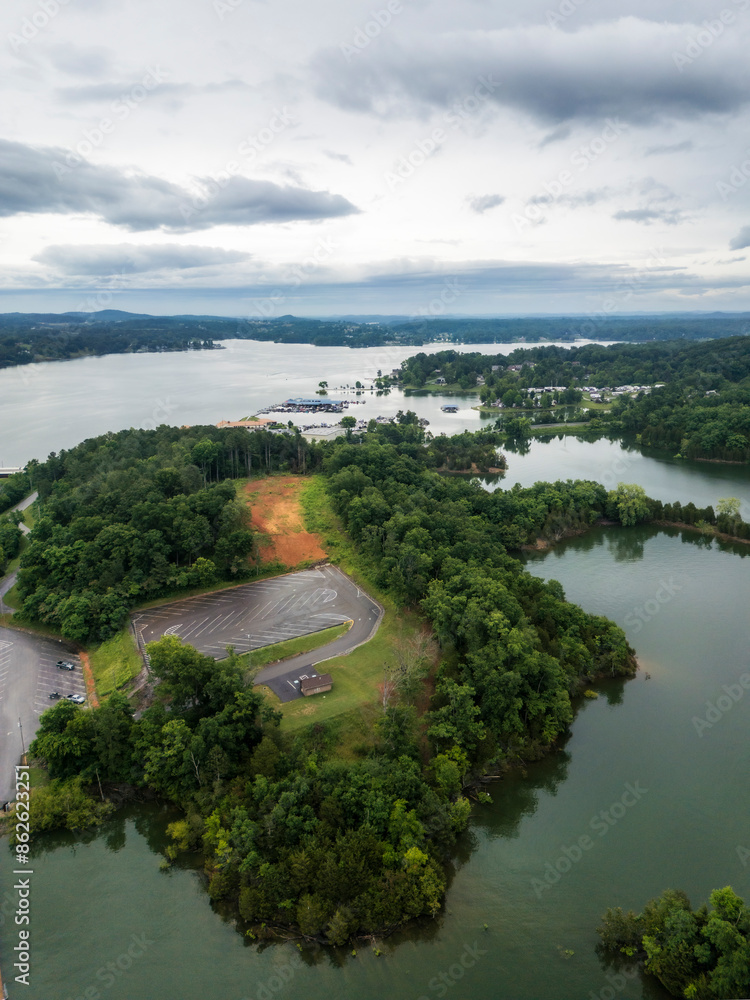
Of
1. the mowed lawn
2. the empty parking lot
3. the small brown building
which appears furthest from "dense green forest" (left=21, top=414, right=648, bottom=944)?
the small brown building

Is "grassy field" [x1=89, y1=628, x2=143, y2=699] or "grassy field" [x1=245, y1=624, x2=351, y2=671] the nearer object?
"grassy field" [x1=89, y1=628, x2=143, y2=699]

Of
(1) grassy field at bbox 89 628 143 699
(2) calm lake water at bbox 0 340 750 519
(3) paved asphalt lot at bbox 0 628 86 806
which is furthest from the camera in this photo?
(2) calm lake water at bbox 0 340 750 519

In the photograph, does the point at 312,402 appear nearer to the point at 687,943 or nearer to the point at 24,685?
the point at 24,685

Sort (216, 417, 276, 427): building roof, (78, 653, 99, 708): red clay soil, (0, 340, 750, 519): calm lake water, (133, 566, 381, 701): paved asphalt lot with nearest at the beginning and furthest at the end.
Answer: (78, 653, 99, 708): red clay soil, (133, 566, 381, 701): paved asphalt lot, (0, 340, 750, 519): calm lake water, (216, 417, 276, 427): building roof

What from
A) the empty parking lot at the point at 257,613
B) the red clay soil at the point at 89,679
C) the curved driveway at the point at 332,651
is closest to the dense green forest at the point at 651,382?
the curved driveway at the point at 332,651

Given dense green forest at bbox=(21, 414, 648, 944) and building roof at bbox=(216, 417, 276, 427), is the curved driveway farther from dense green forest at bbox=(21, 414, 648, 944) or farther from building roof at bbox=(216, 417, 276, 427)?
building roof at bbox=(216, 417, 276, 427)

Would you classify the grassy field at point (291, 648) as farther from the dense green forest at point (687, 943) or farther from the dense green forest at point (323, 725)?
the dense green forest at point (687, 943)

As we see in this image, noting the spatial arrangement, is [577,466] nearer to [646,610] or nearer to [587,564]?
[587,564]
